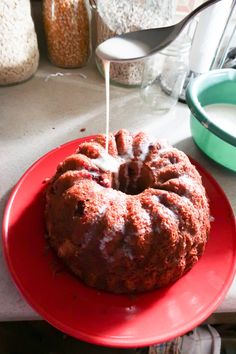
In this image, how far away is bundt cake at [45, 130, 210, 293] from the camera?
1.80ft

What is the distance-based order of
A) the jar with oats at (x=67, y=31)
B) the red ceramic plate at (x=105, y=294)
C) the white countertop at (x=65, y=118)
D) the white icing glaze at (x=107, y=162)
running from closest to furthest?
the red ceramic plate at (x=105, y=294) → the white icing glaze at (x=107, y=162) → the white countertop at (x=65, y=118) → the jar with oats at (x=67, y=31)

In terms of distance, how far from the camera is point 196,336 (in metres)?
0.89

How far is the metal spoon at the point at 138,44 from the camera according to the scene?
596 millimetres

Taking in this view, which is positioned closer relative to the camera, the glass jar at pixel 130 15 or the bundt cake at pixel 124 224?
the bundt cake at pixel 124 224

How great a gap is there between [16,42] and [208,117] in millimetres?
550

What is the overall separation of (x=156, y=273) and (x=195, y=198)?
0.15 meters

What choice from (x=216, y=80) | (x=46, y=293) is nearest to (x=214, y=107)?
(x=216, y=80)

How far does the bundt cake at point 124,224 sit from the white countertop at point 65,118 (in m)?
0.19

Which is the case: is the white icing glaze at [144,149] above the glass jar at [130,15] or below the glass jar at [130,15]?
below

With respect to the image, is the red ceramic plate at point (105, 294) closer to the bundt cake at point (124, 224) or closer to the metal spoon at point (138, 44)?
the bundt cake at point (124, 224)

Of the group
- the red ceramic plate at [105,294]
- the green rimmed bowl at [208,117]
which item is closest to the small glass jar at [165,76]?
the green rimmed bowl at [208,117]

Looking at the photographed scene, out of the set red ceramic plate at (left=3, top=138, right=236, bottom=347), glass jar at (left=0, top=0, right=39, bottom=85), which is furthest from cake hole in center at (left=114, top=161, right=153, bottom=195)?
glass jar at (left=0, top=0, right=39, bottom=85)

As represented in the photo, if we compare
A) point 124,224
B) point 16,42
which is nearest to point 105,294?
point 124,224

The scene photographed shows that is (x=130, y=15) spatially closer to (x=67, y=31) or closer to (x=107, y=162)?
(x=67, y=31)
